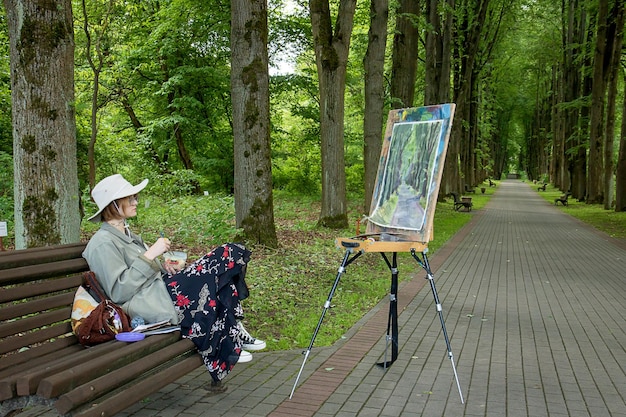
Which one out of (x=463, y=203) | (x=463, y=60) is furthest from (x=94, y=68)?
(x=463, y=60)

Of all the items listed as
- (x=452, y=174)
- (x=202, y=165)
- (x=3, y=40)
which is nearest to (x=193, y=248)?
(x=3, y=40)

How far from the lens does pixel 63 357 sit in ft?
12.3

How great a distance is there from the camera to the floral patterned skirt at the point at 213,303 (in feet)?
14.7

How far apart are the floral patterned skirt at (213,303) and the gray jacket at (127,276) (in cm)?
13

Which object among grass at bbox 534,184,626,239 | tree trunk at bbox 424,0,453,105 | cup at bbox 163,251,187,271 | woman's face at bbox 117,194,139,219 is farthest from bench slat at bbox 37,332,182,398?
tree trunk at bbox 424,0,453,105

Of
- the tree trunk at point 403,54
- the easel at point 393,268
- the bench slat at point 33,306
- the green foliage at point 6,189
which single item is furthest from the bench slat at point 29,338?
the tree trunk at point 403,54

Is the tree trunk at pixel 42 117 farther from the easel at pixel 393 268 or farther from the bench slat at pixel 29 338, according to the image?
the easel at pixel 393 268

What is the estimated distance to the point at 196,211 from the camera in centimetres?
1284

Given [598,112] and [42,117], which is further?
[598,112]

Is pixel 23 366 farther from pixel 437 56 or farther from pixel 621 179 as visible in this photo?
pixel 437 56

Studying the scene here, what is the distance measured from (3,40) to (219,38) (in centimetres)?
1047

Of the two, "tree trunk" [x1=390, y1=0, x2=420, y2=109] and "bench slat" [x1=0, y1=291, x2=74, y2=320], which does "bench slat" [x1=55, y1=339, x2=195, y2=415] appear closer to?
"bench slat" [x1=0, y1=291, x2=74, y2=320]

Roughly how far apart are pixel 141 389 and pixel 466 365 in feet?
11.1

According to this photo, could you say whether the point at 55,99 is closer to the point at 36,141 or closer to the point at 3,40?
the point at 36,141
